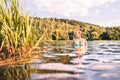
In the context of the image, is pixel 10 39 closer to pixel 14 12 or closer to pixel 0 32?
pixel 0 32

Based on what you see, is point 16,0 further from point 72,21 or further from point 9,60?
point 72,21

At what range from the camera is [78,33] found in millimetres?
14469

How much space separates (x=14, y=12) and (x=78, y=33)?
673cm

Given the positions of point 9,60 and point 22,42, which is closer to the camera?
point 9,60

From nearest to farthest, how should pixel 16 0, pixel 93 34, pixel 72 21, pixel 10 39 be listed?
pixel 10 39, pixel 16 0, pixel 93 34, pixel 72 21

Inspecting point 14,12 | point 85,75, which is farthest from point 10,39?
point 85,75

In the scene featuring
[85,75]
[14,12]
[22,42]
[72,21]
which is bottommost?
[85,75]

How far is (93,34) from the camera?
95062 millimetres

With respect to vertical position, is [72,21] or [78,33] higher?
[72,21]

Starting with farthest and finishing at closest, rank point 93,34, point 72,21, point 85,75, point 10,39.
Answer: point 72,21 → point 93,34 → point 10,39 → point 85,75

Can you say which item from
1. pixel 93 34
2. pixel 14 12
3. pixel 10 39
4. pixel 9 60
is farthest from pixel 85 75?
pixel 93 34

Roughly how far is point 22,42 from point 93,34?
88.0 m

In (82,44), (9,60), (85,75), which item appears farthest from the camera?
(82,44)

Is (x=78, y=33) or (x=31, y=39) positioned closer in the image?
(x=31, y=39)
